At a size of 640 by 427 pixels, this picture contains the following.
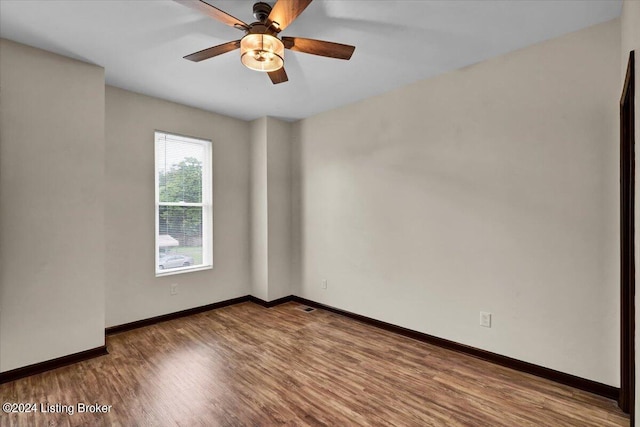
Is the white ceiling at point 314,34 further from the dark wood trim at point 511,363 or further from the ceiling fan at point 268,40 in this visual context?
the dark wood trim at point 511,363

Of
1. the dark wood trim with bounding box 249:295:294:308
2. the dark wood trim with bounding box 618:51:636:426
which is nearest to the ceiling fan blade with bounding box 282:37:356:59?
the dark wood trim with bounding box 618:51:636:426

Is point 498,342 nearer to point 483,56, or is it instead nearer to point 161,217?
point 483,56

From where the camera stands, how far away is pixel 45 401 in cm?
217

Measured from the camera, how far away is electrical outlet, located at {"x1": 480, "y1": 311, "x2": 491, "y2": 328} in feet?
8.91

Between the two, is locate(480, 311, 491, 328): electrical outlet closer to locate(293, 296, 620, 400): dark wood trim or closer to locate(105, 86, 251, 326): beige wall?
locate(293, 296, 620, 400): dark wood trim

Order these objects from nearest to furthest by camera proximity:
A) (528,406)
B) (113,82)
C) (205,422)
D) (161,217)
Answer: (205,422), (528,406), (113,82), (161,217)

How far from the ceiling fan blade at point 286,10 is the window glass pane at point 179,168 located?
262 centimetres

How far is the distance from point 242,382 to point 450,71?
330 centimetres

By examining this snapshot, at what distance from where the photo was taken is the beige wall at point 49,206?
244cm

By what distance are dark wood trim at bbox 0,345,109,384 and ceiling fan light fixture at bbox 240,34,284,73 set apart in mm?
2846

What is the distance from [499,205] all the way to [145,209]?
12.0ft

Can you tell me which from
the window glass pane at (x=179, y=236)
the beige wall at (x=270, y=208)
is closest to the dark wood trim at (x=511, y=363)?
the beige wall at (x=270, y=208)

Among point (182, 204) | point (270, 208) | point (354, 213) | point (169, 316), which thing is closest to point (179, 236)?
point (182, 204)

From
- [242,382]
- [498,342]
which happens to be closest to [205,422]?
[242,382]
